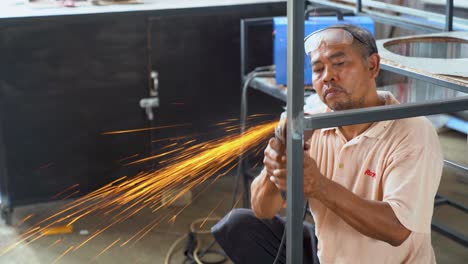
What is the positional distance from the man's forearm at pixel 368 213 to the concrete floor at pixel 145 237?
69.9 inches

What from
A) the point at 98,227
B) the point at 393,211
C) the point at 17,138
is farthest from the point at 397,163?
the point at 17,138

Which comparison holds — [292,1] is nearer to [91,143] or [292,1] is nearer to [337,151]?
Answer: [337,151]

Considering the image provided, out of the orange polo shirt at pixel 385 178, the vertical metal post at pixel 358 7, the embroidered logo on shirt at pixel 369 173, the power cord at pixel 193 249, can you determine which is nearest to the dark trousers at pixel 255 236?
the orange polo shirt at pixel 385 178

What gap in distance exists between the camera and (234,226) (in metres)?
2.66

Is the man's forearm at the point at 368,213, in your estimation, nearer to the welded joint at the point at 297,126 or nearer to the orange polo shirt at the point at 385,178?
the orange polo shirt at the point at 385,178

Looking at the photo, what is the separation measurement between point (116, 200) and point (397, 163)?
282 centimetres

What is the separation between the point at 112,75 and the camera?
4324 mm

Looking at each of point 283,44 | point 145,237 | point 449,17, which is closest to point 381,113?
point 449,17

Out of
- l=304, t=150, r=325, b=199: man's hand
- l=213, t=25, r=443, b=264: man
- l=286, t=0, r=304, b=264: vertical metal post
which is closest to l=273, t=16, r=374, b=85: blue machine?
l=213, t=25, r=443, b=264: man

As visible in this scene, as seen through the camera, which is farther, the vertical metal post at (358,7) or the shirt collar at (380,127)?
the vertical metal post at (358,7)

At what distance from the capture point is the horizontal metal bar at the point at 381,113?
1765 millimetres

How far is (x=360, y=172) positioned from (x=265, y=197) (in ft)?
1.05

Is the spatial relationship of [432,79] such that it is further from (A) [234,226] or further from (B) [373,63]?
(A) [234,226]

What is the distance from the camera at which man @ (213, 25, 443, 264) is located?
204cm
